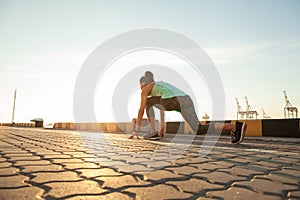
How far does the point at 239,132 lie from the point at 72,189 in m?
5.15

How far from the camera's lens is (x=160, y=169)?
8.70 ft

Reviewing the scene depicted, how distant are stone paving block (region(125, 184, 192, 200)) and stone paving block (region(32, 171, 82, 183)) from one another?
608mm

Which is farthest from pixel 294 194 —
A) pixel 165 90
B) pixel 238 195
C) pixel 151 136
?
pixel 151 136

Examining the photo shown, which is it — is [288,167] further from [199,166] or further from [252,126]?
[252,126]

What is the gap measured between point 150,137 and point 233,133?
92.2 inches

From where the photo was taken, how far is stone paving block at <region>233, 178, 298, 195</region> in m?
1.89

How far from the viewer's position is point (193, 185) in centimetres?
200

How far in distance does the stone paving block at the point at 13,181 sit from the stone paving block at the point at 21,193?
105 millimetres

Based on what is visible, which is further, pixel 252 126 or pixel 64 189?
pixel 252 126

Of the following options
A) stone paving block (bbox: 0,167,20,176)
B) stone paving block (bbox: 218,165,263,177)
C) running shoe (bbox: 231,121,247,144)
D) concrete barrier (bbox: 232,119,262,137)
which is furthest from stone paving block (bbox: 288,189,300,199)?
concrete barrier (bbox: 232,119,262,137)

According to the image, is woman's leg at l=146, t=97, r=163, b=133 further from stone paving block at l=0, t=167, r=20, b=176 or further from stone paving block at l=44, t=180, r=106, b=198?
stone paving block at l=44, t=180, r=106, b=198

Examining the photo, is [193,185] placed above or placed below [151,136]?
below

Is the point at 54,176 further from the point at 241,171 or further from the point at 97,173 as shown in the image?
the point at 241,171

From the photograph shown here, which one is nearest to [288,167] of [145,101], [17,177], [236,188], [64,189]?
[236,188]
